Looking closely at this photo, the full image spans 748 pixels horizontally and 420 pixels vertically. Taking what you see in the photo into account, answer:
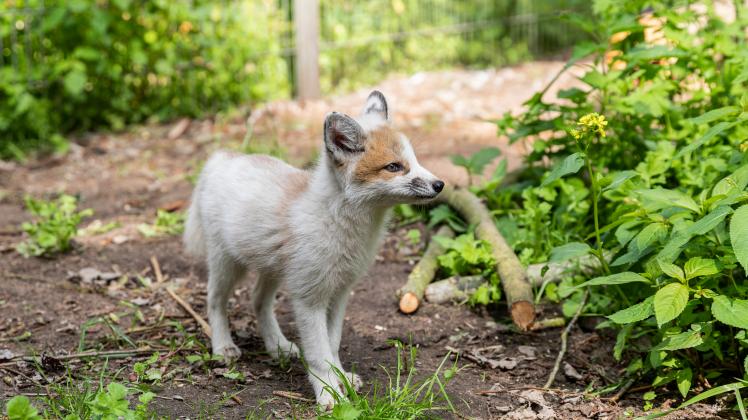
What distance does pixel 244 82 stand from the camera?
28.9 feet

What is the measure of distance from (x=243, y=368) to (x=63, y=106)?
5.24 m

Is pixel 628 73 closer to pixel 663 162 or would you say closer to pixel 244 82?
pixel 663 162

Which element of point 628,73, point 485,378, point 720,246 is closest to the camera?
point 720,246

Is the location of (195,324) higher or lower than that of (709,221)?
lower

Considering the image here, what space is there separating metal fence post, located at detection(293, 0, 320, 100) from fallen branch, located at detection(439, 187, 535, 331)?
3776mm

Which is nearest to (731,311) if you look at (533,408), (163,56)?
→ (533,408)

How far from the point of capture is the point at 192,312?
463cm

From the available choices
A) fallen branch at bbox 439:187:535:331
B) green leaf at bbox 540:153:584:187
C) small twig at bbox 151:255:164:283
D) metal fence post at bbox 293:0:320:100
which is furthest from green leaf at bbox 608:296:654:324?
metal fence post at bbox 293:0:320:100

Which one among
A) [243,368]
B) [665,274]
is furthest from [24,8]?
[665,274]

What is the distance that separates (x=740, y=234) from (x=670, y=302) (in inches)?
15.0

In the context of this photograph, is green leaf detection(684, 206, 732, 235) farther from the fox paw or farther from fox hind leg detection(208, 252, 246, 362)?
fox hind leg detection(208, 252, 246, 362)

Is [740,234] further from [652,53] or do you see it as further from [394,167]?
[652,53]

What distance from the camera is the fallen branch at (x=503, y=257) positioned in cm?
432

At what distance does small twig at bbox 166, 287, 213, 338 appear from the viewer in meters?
4.44
